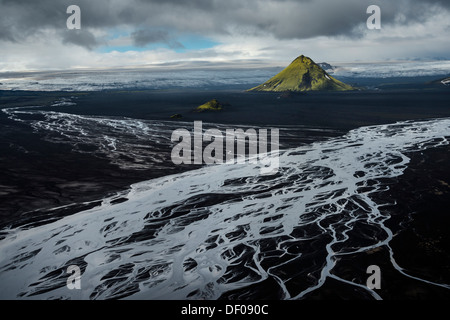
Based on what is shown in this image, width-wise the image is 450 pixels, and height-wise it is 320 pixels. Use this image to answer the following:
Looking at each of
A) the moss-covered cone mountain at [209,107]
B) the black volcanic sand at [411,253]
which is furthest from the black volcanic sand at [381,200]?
the moss-covered cone mountain at [209,107]

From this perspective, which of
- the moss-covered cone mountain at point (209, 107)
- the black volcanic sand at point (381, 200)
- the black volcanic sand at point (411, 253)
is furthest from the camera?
the moss-covered cone mountain at point (209, 107)

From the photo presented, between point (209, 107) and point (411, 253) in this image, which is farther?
point (209, 107)

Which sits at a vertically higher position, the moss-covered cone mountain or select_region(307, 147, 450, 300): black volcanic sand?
the moss-covered cone mountain

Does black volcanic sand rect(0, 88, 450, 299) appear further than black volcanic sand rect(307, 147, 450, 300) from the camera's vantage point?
Yes

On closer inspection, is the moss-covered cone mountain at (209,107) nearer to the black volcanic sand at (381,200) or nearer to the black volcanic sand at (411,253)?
the black volcanic sand at (381,200)

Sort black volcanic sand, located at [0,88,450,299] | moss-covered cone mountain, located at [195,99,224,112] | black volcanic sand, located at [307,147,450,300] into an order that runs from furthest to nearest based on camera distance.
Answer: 1. moss-covered cone mountain, located at [195,99,224,112]
2. black volcanic sand, located at [0,88,450,299]
3. black volcanic sand, located at [307,147,450,300]

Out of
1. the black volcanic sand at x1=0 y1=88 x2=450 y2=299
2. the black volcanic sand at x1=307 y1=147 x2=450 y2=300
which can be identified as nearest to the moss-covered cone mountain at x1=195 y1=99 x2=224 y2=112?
the black volcanic sand at x1=0 y1=88 x2=450 y2=299

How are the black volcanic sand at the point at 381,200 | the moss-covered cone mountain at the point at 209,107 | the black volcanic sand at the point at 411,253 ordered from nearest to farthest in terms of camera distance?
1. the black volcanic sand at the point at 411,253
2. the black volcanic sand at the point at 381,200
3. the moss-covered cone mountain at the point at 209,107

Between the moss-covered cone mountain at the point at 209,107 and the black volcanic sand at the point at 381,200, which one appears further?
the moss-covered cone mountain at the point at 209,107

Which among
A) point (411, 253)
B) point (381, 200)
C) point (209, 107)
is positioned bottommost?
point (411, 253)

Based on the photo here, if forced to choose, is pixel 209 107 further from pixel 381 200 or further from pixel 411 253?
pixel 411 253

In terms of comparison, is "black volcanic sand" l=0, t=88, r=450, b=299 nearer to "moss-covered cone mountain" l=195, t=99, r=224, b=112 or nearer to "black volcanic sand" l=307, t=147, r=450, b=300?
"black volcanic sand" l=307, t=147, r=450, b=300

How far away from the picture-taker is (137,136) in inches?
2517

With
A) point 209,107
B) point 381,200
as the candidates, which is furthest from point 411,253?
point 209,107
